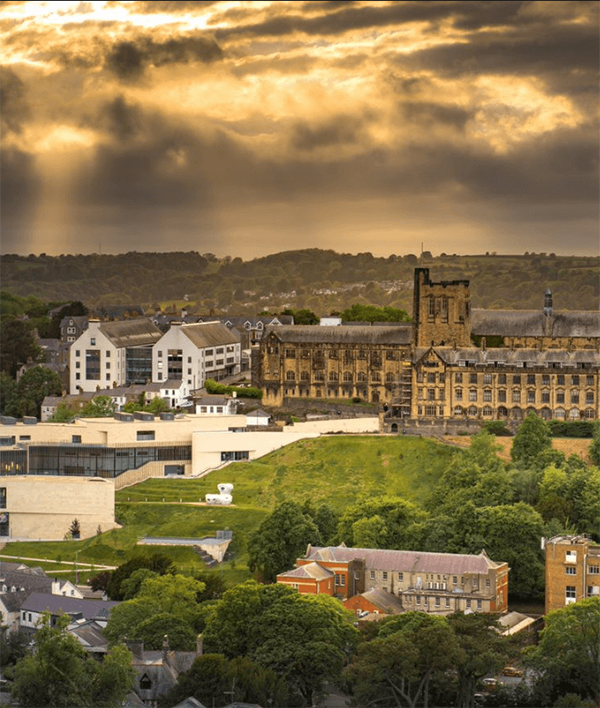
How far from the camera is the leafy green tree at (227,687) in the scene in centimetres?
10094

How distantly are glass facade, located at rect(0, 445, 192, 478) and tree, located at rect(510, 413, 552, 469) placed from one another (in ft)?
93.4

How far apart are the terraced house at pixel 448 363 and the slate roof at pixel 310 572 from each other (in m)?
37.6

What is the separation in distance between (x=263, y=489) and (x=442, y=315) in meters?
29.6

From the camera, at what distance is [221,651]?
110000 mm

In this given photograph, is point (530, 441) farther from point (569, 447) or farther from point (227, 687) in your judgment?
point (227, 687)

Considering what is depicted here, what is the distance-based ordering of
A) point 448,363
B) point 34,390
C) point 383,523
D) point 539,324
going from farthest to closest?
point 34,390
point 539,324
point 448,363
point 383,523

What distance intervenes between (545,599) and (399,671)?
2468 centimetres

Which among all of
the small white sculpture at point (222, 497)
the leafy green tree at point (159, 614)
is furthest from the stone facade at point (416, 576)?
the small white sculpture at point (222, 497)

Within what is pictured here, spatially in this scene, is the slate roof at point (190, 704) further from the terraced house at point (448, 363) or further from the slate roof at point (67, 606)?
the terraced house at point (448, 363)

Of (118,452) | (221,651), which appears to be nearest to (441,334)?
(118,452)

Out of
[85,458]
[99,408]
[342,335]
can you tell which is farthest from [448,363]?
[85,458]

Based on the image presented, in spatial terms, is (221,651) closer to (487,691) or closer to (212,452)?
(487,691)

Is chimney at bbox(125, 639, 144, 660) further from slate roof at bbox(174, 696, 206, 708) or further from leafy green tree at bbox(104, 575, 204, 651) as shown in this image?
slate roof at bbox(174, 696, 206, 708)

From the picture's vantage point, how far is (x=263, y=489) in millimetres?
151500
